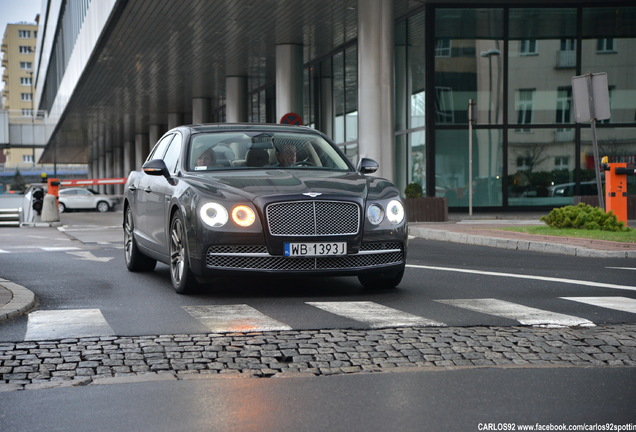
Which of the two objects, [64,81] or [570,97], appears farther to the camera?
[64,81]

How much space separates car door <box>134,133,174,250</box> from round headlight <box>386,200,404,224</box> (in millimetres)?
2410

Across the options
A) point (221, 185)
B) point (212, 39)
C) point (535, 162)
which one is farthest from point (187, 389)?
point (212, 39)

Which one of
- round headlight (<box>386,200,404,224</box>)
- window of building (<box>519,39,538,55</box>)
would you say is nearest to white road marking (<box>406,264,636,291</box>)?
round headlight (<box>386,200,404,224</box>)

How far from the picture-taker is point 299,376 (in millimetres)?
5250

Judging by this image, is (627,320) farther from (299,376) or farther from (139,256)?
(139,256)

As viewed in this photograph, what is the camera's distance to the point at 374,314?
7516 mm

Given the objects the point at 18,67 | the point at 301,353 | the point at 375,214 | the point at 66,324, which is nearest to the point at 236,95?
the point at 375,214

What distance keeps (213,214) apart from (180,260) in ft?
2.52

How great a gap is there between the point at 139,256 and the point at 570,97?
19.1m

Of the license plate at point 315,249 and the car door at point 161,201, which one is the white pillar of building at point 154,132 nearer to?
the car door at point 161,201

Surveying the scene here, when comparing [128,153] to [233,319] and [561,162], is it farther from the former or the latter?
[233,319]

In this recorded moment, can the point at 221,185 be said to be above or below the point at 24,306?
above

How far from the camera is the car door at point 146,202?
1027 cm

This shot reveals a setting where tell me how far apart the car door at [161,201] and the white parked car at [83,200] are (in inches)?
1664
